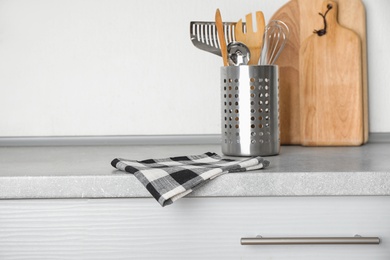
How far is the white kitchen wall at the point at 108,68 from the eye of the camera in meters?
1.64

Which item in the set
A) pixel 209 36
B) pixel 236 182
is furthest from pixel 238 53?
pixel 236 182

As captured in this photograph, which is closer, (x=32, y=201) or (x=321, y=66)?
(x=32, y=201)

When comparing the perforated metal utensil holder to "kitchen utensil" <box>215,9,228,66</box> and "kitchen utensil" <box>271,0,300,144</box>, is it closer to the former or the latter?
"kitchen utensil" <box>215,9,228,66</box>

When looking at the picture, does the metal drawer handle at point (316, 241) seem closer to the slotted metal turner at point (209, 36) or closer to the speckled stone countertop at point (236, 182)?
the speckled stone countertop at point (236, 182)

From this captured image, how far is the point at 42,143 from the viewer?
1663 mm

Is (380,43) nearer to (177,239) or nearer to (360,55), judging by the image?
(360,55)

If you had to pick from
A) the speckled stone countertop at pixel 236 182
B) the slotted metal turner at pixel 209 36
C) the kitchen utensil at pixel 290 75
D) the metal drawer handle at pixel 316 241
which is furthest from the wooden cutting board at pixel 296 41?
the metal drawer handle at pixel 316 241

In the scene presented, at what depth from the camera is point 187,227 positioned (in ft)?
3.49

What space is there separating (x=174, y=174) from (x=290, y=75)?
24.0 inches

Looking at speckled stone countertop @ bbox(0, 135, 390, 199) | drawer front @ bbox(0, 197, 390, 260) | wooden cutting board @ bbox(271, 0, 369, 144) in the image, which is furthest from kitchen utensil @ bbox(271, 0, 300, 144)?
drawer front @ bbox(0, 197, 390, 260)

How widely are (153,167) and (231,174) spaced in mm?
152

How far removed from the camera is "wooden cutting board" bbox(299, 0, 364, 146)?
4.96 feet

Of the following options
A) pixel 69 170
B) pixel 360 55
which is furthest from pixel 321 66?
pixel 69 170

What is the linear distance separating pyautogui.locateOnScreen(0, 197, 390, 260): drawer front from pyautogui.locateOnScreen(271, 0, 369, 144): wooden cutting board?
1.69 feet
